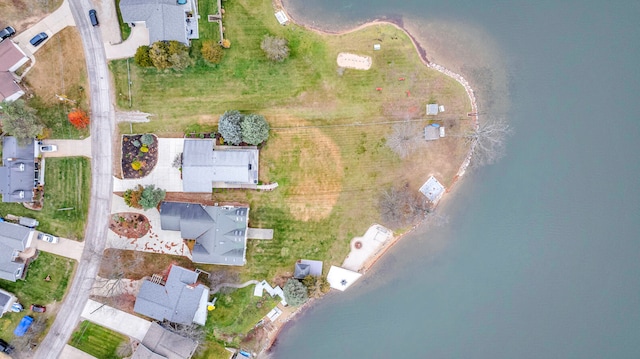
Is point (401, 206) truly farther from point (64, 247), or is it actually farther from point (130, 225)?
point (64, 247)

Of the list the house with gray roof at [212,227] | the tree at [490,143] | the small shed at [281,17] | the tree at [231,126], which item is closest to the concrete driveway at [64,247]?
the house with gray roof at [212,227]

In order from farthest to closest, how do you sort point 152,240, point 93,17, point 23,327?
point 152,240 < point 93,17 < point 23,327

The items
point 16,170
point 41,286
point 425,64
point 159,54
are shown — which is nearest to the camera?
point 159,54

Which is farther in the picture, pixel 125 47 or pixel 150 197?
pixel 125 47

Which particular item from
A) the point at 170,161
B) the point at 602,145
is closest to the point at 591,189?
the point at 602,145

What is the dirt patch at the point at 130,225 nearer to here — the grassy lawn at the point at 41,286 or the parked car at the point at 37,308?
the grassy lawn at the point at 41,286

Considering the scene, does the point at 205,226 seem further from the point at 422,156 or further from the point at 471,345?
the point at 471,345

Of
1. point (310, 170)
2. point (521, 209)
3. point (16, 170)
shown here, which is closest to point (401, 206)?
point (310, 170)
